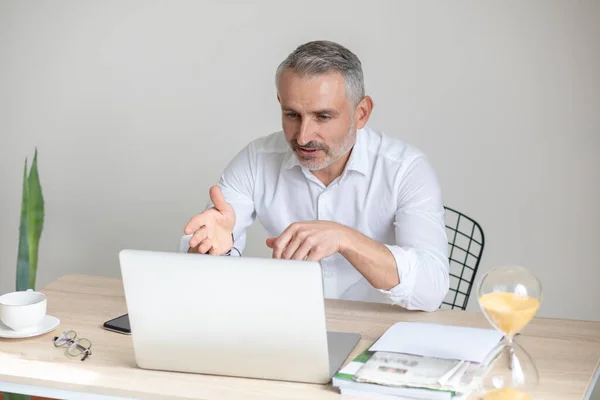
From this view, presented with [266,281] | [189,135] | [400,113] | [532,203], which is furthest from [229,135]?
[266,281]

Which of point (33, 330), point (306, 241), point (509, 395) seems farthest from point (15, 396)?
point (509, 395)

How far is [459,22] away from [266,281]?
1.83 metres

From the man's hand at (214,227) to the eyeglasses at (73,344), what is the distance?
0.30 metres

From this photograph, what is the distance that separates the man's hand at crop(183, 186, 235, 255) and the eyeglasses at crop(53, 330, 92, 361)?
304 millimetres

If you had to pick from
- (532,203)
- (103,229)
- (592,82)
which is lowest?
(103,229)

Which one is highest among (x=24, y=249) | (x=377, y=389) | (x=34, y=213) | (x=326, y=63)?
(x=326, y=63)

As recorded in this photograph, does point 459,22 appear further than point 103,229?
No

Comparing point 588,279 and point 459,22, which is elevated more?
point 459,22

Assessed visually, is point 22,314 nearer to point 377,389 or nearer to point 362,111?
point 377,389

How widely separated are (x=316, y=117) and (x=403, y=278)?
1.75 feet

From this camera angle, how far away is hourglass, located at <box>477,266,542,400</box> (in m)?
1.35

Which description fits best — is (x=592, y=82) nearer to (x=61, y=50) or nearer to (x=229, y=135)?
(x=229, y=135)

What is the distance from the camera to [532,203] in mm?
3004

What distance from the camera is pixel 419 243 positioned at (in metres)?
2.15
